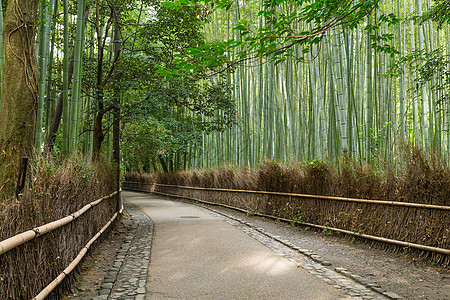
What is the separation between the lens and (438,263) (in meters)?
4.08

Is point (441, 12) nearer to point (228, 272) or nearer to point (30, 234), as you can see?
point (228, 272)

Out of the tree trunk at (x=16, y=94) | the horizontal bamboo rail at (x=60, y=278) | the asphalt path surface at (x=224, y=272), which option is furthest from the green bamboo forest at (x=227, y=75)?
the asphalt path surface at (x=224, y=272)

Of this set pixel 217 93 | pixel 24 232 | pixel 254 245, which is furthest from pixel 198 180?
pixel 24 232

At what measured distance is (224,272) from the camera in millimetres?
3939

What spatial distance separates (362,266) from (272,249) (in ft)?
4.24

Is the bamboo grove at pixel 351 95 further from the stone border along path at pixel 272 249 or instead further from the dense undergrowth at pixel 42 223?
the dense undergrowth at pixel 42 223

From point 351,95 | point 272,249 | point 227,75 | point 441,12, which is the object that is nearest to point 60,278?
point 272,249

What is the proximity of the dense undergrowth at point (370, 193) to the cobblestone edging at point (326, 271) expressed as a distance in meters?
1.03

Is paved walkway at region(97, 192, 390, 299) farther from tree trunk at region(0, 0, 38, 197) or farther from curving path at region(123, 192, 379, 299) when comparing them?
tree trunk at region(0, 0, 38, 197)

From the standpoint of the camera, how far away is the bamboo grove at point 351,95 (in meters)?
6.34

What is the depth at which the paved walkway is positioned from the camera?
326 centimetres

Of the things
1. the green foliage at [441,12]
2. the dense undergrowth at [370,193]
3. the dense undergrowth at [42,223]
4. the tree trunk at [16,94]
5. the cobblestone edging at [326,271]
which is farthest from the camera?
the green foliage at [441,12]

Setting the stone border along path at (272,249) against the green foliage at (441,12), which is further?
the green foliage at (441,12)

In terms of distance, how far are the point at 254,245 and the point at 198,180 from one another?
8.62m
